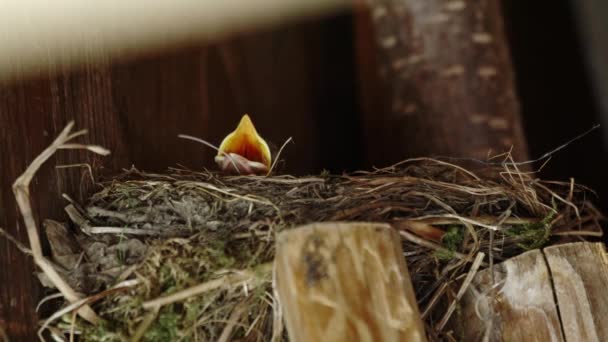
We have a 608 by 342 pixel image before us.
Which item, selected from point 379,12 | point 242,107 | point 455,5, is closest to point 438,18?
point 455,5

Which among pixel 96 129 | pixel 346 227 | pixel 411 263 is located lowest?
pixel 411 263

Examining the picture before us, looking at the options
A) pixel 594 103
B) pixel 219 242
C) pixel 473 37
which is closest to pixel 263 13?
Answer: pixel 473 37

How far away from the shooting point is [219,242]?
943 mm

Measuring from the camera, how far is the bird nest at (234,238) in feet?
3.03

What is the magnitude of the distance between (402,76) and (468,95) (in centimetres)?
16

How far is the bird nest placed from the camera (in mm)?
925

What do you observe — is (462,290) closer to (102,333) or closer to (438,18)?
(102,333)

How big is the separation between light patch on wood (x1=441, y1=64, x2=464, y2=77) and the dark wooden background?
0.17m

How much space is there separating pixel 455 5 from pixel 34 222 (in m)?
1.14

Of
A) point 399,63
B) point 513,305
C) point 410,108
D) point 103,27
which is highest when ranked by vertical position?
point 103,27

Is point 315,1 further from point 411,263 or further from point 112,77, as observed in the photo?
point 411,263

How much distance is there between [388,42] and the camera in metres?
1.75

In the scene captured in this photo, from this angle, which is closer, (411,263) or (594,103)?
(411,263)

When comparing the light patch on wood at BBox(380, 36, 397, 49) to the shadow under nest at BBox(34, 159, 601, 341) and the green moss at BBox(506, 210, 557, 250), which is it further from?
the green moss at BBox(506, 210, 557, 250)
